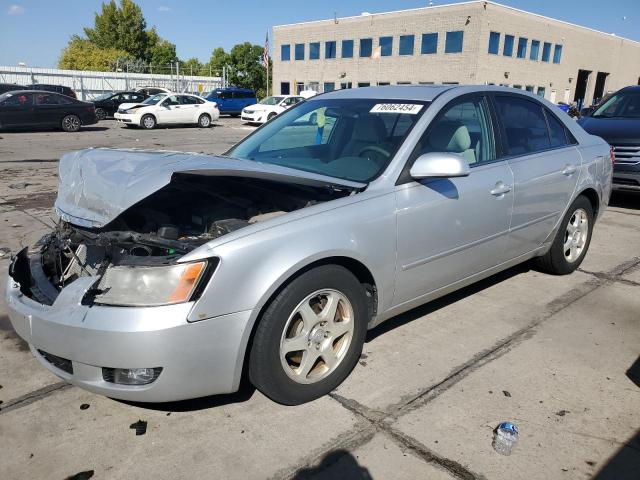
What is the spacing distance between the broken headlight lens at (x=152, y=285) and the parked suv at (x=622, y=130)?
23.6 ft

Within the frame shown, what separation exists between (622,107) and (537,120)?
5.51 m

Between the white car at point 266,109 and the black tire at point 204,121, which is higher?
the white car at point 266,109

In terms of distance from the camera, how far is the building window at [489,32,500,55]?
3972 centimetres

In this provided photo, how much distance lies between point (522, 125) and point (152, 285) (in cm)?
319

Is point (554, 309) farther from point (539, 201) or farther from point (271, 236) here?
point (271, 236)

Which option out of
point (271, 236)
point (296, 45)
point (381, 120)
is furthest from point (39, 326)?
point (296, 45)

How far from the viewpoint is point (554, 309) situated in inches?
162

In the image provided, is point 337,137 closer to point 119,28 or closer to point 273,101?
point 273,101

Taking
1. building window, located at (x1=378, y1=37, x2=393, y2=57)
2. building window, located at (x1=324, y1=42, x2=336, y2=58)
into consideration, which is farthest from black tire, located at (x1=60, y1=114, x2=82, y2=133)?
building window, located at (x1=324, y1=42, x2=336, y2=58)

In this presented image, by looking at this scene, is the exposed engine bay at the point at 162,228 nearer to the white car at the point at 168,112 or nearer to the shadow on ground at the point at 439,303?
the shadow on ground at the point at 439,303

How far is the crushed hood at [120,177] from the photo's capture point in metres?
2.60

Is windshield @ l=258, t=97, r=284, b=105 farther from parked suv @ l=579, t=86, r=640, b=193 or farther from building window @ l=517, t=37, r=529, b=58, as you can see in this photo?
building window @ l=517, t=37, r=529, b=58

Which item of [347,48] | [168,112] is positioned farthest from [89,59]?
[168,112]

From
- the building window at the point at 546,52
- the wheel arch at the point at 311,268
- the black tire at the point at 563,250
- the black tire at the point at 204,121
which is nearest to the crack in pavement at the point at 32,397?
the wheel arch at the point at 311,268
